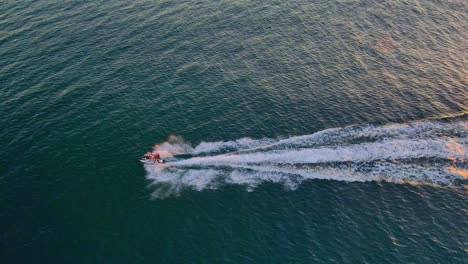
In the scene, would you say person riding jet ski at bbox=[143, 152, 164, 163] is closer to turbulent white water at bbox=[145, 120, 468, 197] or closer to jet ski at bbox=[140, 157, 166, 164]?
jet ski at bbox=[140, 157, 166, 164]

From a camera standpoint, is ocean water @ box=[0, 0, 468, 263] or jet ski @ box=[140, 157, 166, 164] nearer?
ocean water @ box=[0, 0, 468, 263]

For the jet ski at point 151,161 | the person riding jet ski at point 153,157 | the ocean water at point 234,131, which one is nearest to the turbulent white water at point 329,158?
the ocean water at point 234,131

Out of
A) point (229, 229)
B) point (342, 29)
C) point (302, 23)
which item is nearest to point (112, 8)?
point (302, 23)

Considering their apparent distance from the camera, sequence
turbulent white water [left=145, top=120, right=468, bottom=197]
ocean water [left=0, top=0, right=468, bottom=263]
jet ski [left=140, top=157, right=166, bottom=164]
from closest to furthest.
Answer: ocean water [left=0, top=0, right=468, bottom=263] < turbulent white water [left=145, top=120, right=468, bottom=197] < jet ski [left=140, top=157, right=166, bottom=164]

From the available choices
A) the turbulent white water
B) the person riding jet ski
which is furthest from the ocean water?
the person riding jet ski

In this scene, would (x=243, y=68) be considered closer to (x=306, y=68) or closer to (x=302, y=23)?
(x=306, y=68)

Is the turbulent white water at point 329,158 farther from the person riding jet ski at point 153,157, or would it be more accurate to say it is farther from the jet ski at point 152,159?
the person riding jet ski at point 153,157

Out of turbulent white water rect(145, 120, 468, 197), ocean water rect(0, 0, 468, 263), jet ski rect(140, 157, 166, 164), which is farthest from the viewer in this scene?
jet ski rect(140, 157, 166, 164)
